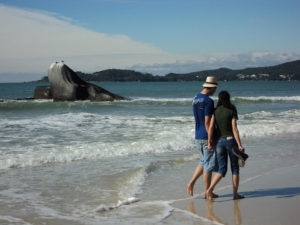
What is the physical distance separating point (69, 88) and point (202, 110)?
23799 mm

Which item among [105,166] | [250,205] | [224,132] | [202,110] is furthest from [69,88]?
[250,205]

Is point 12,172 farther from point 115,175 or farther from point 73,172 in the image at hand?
point 115,175

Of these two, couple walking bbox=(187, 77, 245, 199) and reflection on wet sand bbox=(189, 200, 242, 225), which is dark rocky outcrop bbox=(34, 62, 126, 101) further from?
reflection on wet sand bbox=(189, 200, 242, 225)

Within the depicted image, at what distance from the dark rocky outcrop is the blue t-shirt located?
23.1 metres

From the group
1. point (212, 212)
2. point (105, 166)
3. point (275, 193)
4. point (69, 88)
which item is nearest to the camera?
point (212, 212)

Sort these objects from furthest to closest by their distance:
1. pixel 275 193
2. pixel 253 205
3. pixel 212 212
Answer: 1. pixel 275 193
2. pixel 253 205
3. pixel 212 212

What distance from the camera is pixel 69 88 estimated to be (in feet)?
95.0

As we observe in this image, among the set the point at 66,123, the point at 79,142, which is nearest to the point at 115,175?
the point at 79,142

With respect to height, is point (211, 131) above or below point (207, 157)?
above

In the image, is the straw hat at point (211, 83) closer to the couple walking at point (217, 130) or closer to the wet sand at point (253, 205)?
the couple walking at point (217, 130)

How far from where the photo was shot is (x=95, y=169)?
8.50 meters

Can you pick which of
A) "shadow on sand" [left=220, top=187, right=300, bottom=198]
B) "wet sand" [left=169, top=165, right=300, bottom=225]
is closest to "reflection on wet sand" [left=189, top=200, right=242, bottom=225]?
"wet sand" [left=169, top=165, right=300, bottom=225]

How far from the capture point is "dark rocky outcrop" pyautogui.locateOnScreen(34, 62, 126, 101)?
28.2 metres

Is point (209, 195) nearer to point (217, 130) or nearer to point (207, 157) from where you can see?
point (207, 157)
